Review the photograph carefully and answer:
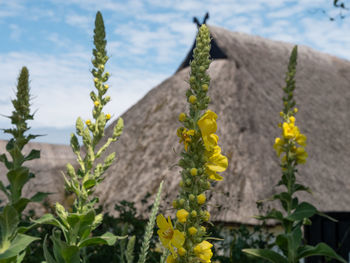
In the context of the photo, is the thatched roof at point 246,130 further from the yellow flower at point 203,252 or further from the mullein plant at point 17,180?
the yellow flower at point 203,252

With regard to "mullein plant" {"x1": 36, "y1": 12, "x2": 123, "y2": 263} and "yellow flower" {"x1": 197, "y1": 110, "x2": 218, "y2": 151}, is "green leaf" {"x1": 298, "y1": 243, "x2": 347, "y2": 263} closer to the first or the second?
"mullein plant" {"x1": 36, "y1": 12, "x2": 123, "y2": 263}

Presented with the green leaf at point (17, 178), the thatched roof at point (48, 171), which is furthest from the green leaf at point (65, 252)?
the thatched roof at point (48, 171)

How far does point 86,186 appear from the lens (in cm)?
252

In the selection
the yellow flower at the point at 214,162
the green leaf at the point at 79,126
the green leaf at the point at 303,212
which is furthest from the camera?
the green leaf at the point at 303,212

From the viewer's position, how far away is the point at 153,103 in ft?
40.1

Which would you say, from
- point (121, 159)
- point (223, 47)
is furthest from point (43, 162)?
point (223, 47)

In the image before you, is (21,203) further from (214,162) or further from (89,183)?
(214,162)

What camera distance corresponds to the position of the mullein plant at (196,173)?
56.7 inches

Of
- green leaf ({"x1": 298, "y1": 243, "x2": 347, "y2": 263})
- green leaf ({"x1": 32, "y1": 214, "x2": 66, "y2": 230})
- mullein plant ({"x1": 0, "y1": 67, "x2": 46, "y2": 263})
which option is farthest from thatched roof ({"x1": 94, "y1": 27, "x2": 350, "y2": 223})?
green leaf ({"x1": 32, "y1": 214, "x2": 66, "y2": 230})

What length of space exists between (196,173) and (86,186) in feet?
3.96

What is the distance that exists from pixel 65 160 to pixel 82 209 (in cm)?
833

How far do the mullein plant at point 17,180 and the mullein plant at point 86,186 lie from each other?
163 millimetres

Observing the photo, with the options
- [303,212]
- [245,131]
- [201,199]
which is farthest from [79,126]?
[245,131]

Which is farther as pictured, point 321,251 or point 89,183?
point 321,251
